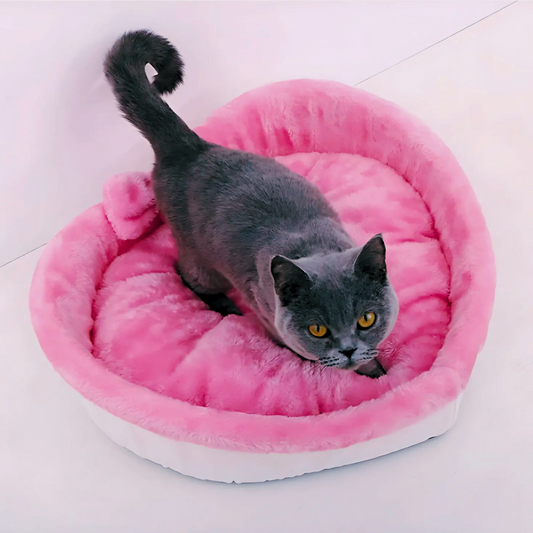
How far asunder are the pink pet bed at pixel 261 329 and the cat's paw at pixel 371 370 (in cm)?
4

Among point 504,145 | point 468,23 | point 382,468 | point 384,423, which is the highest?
point 468,23

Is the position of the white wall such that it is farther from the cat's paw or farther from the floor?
the cat's paw

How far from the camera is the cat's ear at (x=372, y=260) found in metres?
0.96

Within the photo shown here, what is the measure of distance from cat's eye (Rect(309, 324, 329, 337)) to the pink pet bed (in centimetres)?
17

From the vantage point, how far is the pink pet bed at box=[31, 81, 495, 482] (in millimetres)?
1092

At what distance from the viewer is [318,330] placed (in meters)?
1.04

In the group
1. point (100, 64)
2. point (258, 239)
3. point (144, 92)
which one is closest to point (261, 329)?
point (258, 239)

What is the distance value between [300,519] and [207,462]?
0.22m

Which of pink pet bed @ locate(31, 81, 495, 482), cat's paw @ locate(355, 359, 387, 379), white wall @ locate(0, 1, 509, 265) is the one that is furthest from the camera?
white wall @ locate(0, 1, 509, 265)

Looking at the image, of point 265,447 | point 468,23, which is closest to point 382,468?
point 265,447

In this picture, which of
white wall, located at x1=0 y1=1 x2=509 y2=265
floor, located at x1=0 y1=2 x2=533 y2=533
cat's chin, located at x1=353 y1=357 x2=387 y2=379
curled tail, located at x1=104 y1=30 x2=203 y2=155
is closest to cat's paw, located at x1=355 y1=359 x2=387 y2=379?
cat's chin, located at x1=353 y1=357 x2=387 y2=379

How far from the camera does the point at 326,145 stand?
176 centimetres

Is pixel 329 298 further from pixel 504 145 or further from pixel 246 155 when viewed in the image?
pixel 504 145

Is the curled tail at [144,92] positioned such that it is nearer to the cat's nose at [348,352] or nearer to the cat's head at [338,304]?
the cat's head at [338,304]
